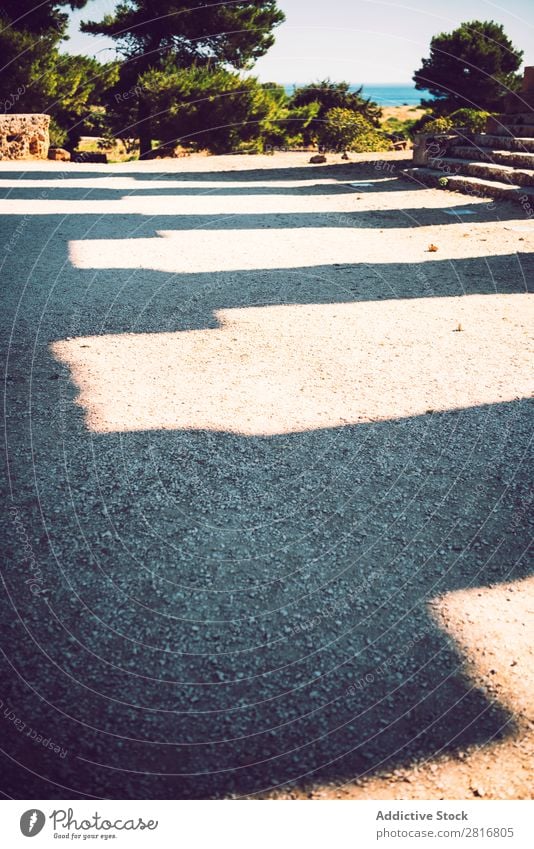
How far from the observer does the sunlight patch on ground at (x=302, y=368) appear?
4.66 meters

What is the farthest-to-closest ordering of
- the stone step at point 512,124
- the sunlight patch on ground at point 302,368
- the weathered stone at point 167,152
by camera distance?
the weathered stone at point 167,152, the stone step at point 512,124, the sunlight patch on ground at point 302,368

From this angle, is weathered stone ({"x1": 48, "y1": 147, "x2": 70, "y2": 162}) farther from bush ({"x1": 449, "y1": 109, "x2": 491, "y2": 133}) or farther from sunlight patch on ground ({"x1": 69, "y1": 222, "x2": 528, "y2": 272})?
bush ({"x1": 449, "y1": 109, "x2": 491, "y2": 133})

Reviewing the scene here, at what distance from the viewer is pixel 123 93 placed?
2273 cm

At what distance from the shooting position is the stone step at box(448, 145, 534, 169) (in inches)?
520

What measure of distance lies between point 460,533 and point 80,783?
7.01 feet

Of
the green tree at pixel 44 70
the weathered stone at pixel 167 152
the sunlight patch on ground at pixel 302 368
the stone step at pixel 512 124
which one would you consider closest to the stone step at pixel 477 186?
the stone step at pixel 512 124

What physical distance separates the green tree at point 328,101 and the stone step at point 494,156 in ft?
21.9

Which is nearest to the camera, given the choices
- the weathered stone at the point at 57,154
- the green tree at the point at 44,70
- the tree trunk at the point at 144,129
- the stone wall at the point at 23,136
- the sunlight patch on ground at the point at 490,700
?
the sunlight patch on ground at the point at 490,700

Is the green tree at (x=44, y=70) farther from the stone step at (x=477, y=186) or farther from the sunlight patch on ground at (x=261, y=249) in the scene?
the sunlight patch on ground at (x=261, y=249)

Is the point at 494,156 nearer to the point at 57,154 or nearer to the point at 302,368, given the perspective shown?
the point at 302,368

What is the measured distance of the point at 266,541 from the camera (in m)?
3.42

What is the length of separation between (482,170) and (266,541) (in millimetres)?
12545
